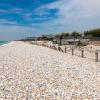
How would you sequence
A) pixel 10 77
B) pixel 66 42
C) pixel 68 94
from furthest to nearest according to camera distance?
1. pixel 66 42
2. pixel 10 77
3. pixel 68 94

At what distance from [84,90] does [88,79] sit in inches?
100

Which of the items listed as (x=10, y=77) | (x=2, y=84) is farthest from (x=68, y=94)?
(x=10, y=77)

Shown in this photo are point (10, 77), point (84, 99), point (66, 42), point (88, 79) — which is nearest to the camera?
point (84, 99)

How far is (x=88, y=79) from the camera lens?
1266 centimetres

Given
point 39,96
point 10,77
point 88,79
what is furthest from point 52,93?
point 10,77

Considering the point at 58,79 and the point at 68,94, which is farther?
the point at 58,79

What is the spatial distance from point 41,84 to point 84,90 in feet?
7.71

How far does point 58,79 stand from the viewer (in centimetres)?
1266

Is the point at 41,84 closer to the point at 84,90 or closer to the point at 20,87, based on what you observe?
the point at 20,87

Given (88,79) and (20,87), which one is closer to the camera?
(20,87)

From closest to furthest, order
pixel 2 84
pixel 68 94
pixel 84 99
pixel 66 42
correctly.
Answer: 1. pixel 84 99
2. pixel 68 94
3. pixel 2 84
4. pixel 66 42

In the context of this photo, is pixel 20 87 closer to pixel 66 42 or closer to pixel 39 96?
pixel 39 96

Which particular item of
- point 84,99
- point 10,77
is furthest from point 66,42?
point 84,99

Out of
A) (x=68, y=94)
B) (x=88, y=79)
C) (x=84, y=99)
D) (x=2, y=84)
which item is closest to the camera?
(x=84, y=99)
